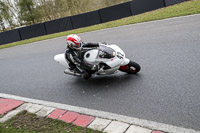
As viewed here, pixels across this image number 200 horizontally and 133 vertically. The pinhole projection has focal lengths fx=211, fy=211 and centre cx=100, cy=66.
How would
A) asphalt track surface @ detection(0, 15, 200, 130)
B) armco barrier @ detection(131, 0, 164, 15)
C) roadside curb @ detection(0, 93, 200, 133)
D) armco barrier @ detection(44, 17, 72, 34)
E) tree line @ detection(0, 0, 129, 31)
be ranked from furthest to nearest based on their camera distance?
tree line @ detection(0, 0, 129, 31), armco barrier @ detection(44, 17, 72, 34), armco barrier @ detection(131, 0, 164, 15), asphalt track surface @ detection(0, 15, 200, 130), roadside curb @ detection(0, 93, 200, 133)

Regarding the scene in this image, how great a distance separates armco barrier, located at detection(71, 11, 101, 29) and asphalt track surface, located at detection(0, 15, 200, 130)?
1297 cm

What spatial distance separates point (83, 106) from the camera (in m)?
4.82

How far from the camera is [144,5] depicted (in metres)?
19.5

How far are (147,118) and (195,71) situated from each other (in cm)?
219

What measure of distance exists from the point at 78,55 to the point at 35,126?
243 centimetres

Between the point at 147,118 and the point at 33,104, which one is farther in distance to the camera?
the point at 33,104

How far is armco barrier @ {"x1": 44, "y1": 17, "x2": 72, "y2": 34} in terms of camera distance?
23.0 meters

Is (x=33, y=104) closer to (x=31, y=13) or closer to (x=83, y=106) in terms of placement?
(x=83, y=106)

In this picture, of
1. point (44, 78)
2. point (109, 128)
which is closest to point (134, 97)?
point (109, 128)

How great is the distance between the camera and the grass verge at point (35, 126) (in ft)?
12.5

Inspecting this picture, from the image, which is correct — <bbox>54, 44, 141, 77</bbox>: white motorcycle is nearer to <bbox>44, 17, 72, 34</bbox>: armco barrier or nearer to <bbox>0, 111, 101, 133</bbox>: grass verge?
<bbox>0, 111, 101, 133</bbox>: grass verge

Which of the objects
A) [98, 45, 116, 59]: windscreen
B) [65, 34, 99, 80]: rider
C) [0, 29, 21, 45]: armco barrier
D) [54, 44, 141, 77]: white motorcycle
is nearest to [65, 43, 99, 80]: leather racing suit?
[65, 34, 99, 80]: rider

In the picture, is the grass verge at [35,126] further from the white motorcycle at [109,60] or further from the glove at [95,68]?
the white motorcycle at [109,60]

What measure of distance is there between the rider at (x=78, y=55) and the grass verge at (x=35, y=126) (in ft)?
6.15
